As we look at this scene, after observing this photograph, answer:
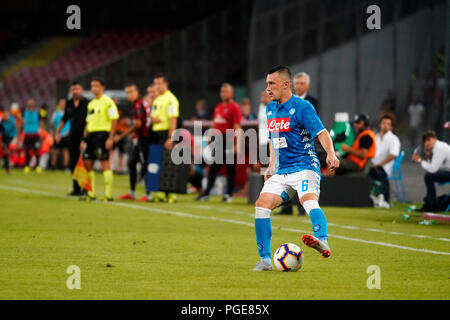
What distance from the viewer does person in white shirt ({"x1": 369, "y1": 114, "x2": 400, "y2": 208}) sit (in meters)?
18.5

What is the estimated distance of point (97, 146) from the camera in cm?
1783

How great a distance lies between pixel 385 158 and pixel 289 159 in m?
9.87

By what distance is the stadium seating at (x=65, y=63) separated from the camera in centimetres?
4422

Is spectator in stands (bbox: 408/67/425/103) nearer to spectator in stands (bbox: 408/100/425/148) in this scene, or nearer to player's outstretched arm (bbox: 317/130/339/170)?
spectator in stands (bbox: 408/100/425/148)

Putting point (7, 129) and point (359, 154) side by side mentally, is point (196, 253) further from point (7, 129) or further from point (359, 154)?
point (7, 129)

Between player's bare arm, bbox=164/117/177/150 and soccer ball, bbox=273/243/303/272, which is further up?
player's bare arm, bbox=164/117/177/150

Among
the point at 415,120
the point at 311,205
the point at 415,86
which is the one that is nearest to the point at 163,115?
the point at 311,205

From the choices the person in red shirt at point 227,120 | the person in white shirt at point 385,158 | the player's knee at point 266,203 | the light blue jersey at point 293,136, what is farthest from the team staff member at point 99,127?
the player's knee at point 266,203

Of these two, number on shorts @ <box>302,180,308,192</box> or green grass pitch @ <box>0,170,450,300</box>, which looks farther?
number on shorts @ <box>302,180,308,192</box>

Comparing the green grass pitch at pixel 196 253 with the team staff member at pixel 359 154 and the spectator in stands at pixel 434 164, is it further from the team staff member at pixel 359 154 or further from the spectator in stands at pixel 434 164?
the team staff member at pixel 359 154

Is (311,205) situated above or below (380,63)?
below

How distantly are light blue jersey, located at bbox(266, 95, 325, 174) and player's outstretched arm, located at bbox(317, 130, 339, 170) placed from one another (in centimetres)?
14

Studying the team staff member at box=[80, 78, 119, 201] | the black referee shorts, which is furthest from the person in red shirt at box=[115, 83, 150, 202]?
the black referee shorts

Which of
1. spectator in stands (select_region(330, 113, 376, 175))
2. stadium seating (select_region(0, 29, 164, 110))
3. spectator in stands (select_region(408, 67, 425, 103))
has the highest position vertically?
stadium seating (select_region(0, 29, 164, 110))
